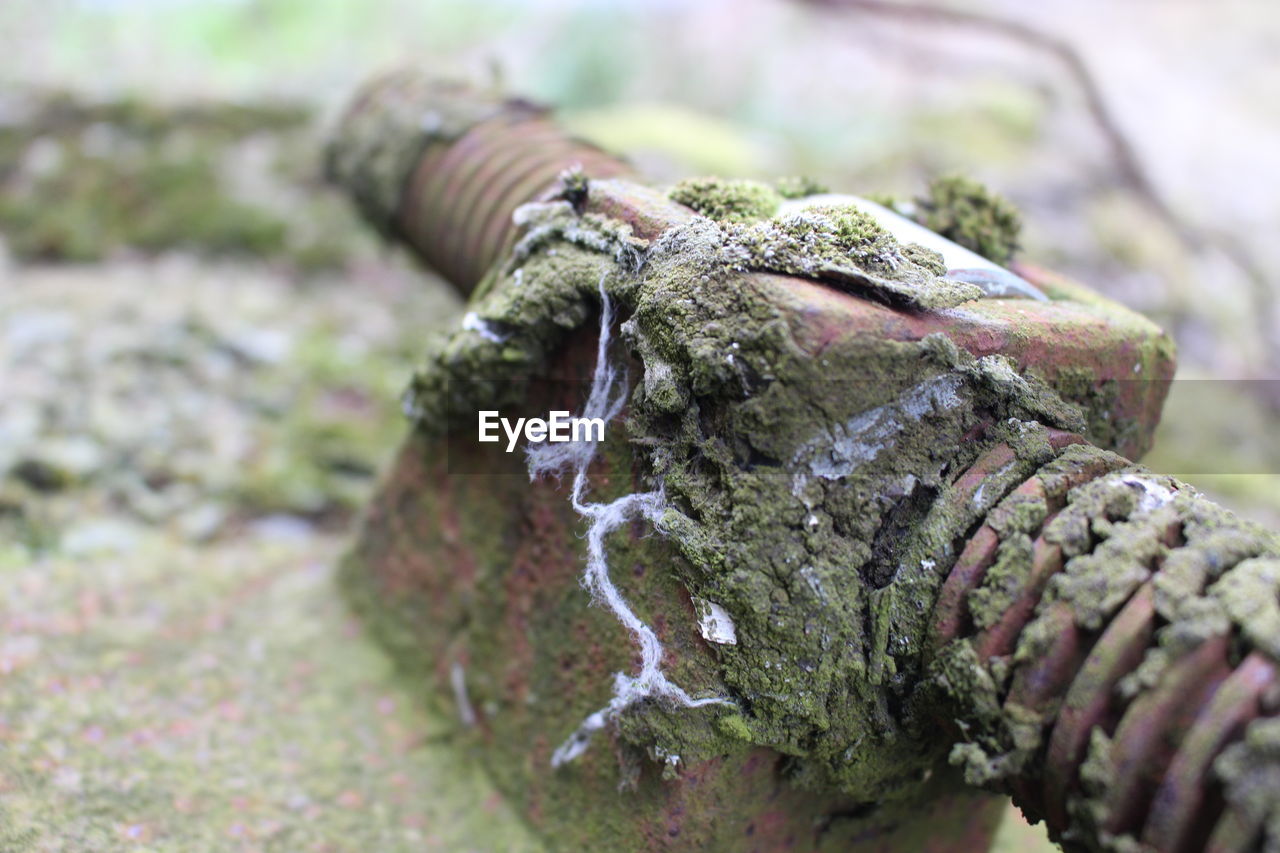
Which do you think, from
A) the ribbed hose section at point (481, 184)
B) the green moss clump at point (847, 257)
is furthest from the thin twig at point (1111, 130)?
the green moss clump at point (847, 257)

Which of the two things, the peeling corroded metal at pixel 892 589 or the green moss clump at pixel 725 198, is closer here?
the peeling corroded metal at pixel 892 589

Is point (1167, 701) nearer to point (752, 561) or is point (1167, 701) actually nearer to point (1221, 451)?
point (752, 561)

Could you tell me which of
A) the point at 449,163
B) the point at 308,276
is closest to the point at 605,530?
the point at 449,163

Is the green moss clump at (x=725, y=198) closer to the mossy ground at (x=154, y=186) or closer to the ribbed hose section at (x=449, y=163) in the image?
the ribbed hose section at (x=449, y=163)

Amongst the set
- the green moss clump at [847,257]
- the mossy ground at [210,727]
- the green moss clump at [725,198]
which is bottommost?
the mossy ground at [210,727]

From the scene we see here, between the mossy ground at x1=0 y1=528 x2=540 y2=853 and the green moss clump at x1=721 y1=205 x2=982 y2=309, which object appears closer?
the green moss clump at x1=721 y1=205 x2=982 y2=309
